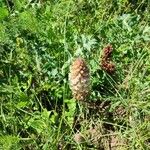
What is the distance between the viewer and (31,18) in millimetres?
2852

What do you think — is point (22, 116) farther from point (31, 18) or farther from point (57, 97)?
point (31, 18)

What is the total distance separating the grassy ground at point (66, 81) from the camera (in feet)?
8.06

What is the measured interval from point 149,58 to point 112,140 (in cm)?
57

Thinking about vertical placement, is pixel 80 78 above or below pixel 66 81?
above

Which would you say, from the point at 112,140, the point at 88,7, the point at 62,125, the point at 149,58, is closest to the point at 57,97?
the point at 62,125

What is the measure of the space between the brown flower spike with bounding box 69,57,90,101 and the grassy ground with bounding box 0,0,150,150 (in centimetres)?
14

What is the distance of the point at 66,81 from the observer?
263cm

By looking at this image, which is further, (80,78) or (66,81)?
(66,81)

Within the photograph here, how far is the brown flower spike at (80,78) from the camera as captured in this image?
89.2 inches

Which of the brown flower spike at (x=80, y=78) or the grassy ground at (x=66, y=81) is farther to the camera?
the grassy ground at (x=66, y=81)

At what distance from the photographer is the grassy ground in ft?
8.06

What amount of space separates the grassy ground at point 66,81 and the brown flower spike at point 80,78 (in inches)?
5.6

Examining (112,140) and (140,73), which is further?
(140,73)

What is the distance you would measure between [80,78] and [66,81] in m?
0.35
